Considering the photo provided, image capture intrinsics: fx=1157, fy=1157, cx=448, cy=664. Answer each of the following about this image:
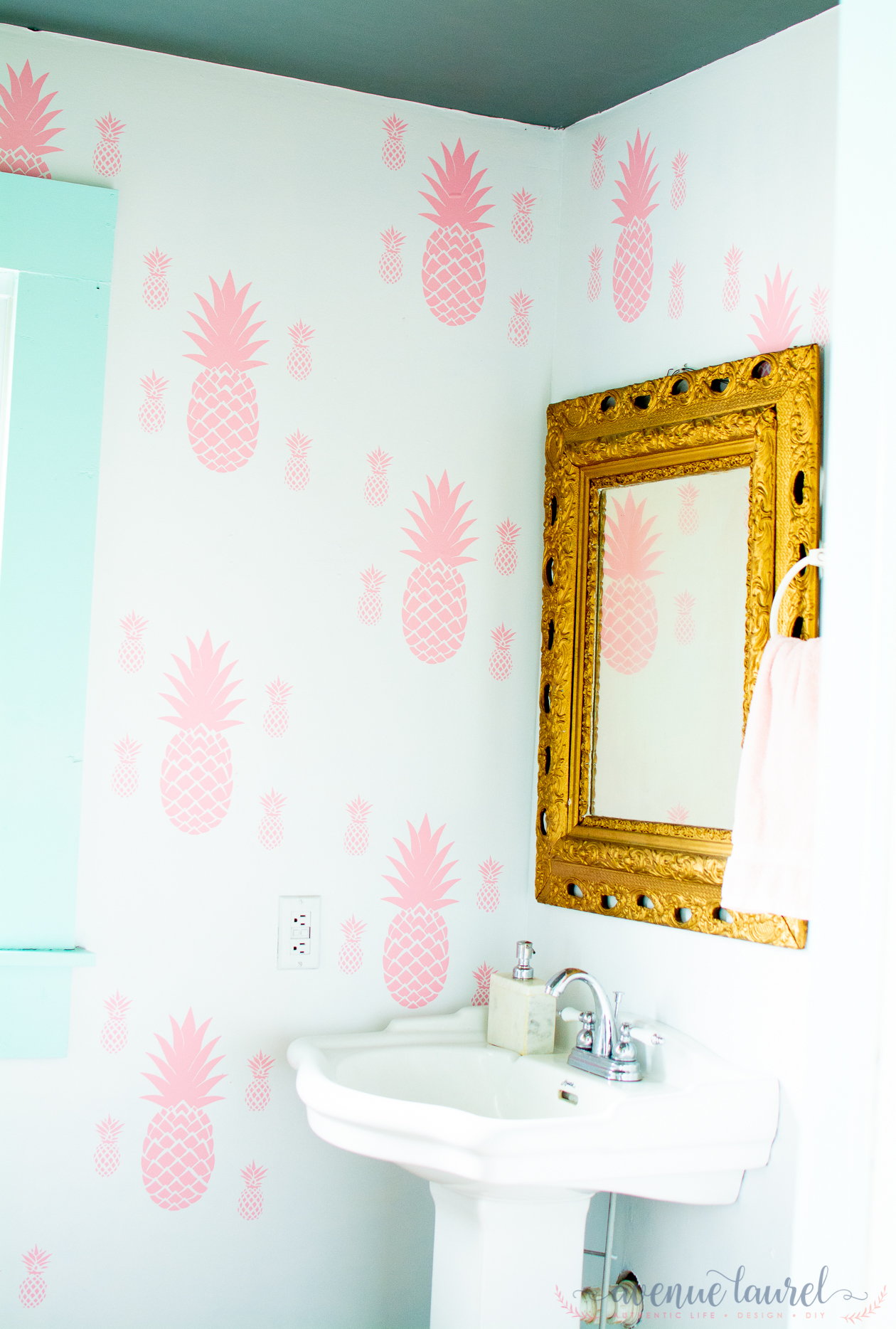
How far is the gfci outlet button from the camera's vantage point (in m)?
1.82

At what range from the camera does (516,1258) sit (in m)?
1.54

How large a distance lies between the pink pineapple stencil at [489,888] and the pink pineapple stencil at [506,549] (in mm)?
496

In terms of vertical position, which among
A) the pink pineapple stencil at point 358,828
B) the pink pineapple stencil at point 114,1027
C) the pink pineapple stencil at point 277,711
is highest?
the pink pineapple stencil at point 277,711

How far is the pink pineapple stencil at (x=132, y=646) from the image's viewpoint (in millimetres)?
→ 1749

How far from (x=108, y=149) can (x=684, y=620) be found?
1126 mm

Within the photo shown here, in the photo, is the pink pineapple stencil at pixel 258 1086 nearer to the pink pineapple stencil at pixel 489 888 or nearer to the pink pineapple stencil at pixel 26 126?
the pink pineapple stencil at pixel 489 888

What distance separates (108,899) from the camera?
1726 mm

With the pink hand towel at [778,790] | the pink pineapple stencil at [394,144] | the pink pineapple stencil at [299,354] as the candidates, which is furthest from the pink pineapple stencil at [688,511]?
the pink pineapple stencil at [394,144]

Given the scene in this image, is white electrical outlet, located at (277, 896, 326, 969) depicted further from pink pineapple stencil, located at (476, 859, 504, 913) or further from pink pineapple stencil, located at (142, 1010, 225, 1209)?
pink pineapple stencil, located at (476, 859, 504, 913)

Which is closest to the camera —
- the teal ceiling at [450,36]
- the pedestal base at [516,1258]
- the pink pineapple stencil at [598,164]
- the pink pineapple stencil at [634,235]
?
the pedestal base at [516,1258]

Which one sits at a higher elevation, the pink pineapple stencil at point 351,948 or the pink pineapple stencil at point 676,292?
the pink pineapple stencil at point 676,292

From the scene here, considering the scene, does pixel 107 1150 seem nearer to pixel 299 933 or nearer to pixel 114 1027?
pixel 114 1027

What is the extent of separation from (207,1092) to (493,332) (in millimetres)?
1320

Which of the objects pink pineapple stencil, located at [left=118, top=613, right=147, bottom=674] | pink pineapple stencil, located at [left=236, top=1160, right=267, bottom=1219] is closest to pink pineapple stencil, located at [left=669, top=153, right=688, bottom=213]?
pink pineapple stencil, located at [left=118, top=613, right=147, bottom=674]
